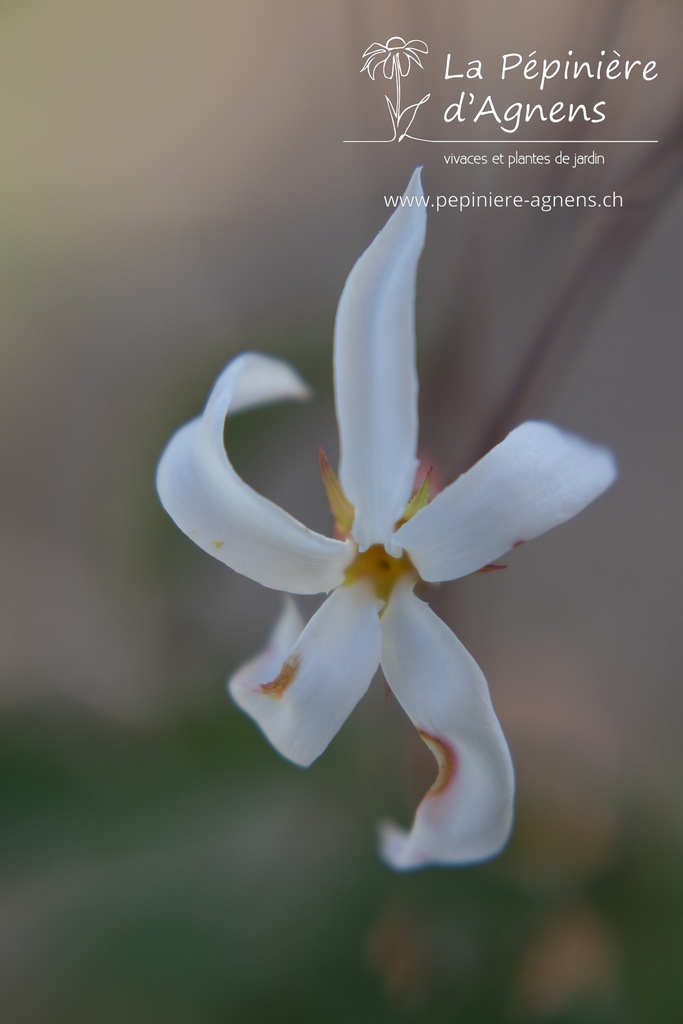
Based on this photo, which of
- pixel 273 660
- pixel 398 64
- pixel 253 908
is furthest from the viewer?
pixel 253 908

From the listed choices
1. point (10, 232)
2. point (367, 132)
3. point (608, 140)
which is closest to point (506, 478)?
point (608, 140)

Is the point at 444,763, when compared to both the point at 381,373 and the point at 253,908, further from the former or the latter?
the point at 253,908

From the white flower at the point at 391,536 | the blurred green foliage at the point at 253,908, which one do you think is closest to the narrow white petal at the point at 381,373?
the white flower at the point at 391,536

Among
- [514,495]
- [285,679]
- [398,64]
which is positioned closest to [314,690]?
[285,679]

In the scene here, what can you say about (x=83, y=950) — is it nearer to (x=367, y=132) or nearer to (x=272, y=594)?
(x=272, y=594)

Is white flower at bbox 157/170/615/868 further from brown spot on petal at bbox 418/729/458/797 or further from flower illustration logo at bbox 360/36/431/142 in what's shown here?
flower illustration logo at bbox 360/36/431/142

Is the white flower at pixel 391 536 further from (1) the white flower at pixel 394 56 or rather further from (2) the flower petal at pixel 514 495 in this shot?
(1) the white flower at pixel 394 56
